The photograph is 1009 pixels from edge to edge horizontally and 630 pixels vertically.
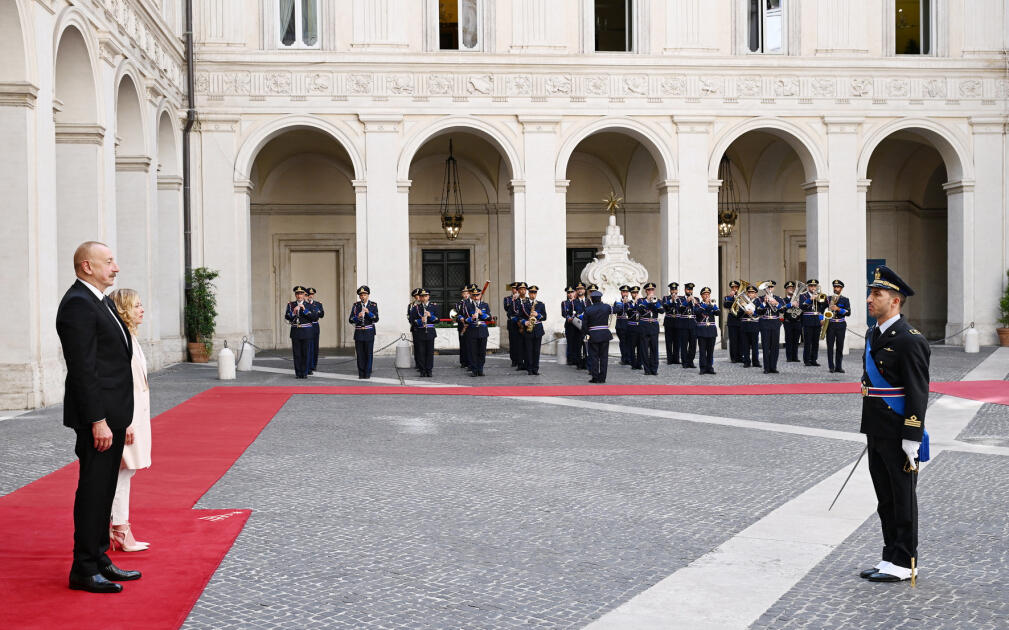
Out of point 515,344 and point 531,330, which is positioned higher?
point 531,330

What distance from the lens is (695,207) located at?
23.0 meters

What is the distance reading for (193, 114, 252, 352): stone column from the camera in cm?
2156

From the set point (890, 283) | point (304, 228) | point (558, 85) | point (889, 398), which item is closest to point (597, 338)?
point (558, 85)

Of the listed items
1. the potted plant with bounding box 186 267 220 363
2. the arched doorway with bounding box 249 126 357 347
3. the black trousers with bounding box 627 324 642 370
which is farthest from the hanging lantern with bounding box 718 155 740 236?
the potted plant with bounding box 186 267 220 363

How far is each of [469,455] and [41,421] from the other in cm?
521

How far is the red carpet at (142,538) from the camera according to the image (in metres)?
4.49

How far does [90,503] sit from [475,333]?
12.5 metres

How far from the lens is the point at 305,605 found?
183 inches

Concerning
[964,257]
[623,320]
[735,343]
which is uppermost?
[964,257]

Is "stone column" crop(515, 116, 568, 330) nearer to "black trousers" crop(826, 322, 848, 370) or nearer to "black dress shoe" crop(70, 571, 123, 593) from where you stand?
"black trousers" crop(826, 322, 848, 370)

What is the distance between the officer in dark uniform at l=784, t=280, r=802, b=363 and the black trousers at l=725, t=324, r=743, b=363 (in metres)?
1.05

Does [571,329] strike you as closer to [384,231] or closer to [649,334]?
[649,334]

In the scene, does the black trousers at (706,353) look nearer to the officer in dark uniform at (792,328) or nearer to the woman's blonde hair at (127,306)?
the officer in dark uniform at (792,328)

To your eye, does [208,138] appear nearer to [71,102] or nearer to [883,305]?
[71,102]
